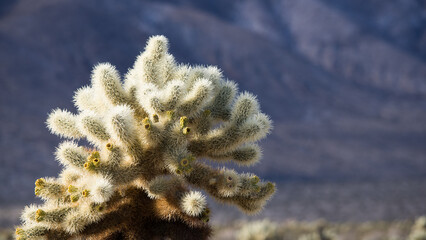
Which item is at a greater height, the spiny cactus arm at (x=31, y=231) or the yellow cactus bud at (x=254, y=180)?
the yellow cactus bud at (x=254, y=180)

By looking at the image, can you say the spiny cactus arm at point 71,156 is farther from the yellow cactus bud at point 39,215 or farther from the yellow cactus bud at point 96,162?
the yellow cactus bud at point 39,215

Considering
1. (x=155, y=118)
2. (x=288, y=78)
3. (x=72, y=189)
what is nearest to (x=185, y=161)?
(x=155, y=118)

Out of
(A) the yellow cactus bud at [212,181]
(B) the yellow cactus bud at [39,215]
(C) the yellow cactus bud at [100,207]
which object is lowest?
(B) the yellow cactus bud at [39,215]

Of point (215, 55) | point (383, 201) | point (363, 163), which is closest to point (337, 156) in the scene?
point (363, 163)

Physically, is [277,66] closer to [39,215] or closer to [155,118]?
[155,118]

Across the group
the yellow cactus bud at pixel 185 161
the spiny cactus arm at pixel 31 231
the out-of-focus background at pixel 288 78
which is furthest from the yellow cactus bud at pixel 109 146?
the out-of-focus background at pixel 288 78

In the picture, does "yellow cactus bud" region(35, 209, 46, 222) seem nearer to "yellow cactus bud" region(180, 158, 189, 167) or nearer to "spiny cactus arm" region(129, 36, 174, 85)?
"yellow cactus bud" region(180, 158, 189, 167)
